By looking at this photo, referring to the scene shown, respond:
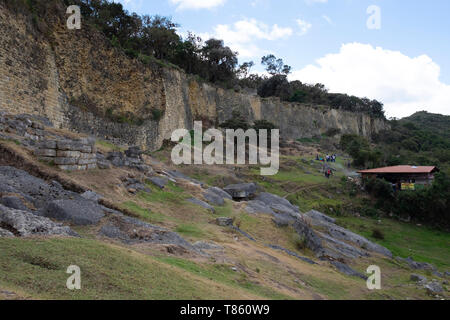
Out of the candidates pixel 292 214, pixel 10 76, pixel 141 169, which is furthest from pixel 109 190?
pixel 292 214

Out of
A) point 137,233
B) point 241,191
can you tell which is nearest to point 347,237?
point 241,191

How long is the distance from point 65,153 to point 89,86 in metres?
10.6

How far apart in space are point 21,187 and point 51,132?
6.52m

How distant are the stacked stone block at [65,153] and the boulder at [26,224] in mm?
4116

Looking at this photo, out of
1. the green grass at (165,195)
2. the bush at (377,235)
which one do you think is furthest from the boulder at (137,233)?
the bush at (377,235)

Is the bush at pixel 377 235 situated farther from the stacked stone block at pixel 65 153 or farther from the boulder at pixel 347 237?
the stacked stone block at pixel 65 153

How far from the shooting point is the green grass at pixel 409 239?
18094mm

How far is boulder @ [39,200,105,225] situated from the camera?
735 centimetres

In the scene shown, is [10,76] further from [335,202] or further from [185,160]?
[335,202]

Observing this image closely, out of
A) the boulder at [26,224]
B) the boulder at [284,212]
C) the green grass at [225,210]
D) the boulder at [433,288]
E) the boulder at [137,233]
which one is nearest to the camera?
the boulder at [26,224]

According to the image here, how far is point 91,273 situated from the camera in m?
4.67

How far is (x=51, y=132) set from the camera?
1375 cm

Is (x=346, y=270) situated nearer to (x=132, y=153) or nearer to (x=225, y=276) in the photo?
(x=225, y=276)
